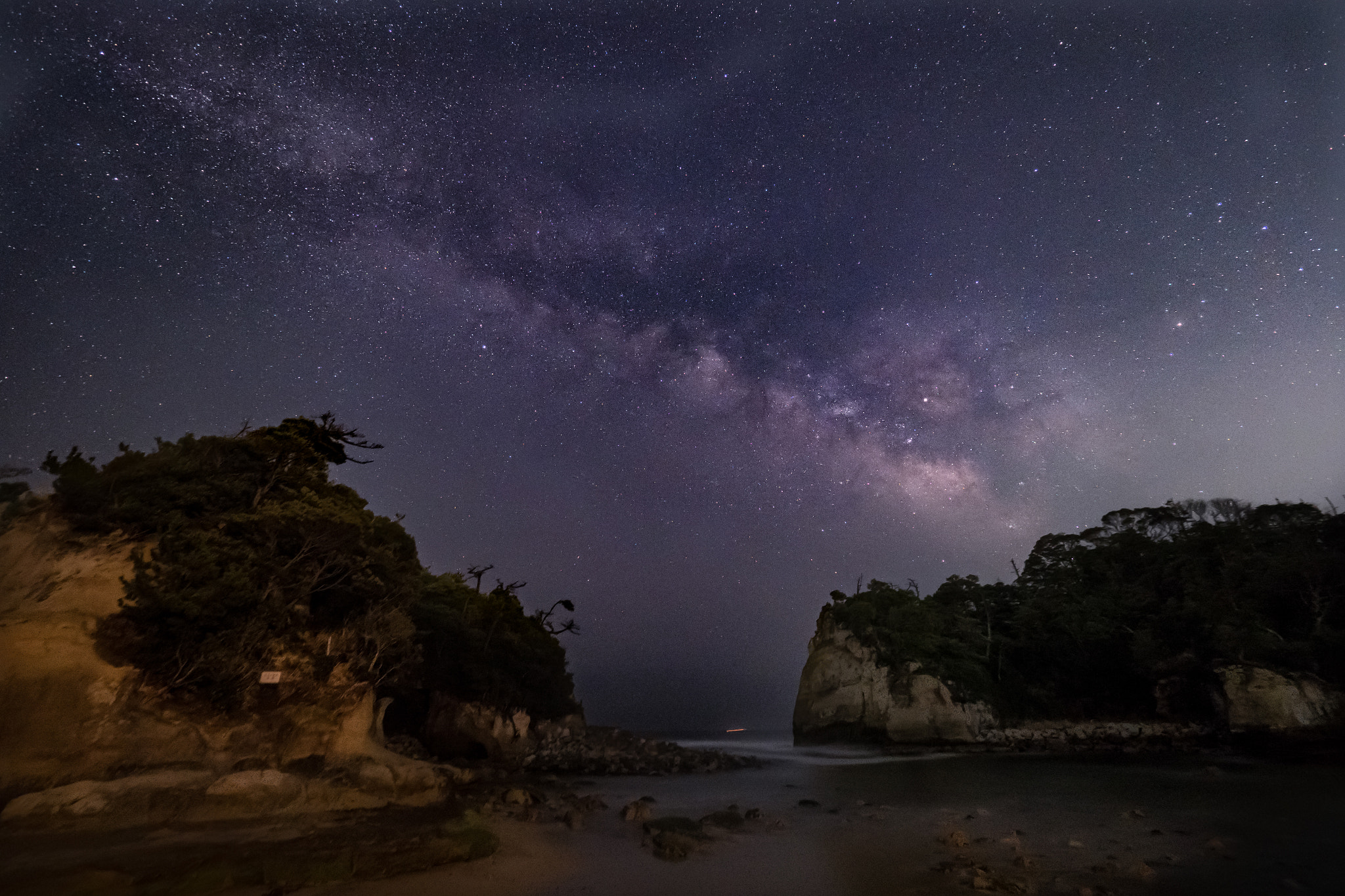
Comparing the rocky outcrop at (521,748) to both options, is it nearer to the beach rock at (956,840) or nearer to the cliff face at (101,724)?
the cliff face at (101,724)

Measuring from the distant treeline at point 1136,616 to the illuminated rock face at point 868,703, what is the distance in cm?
147

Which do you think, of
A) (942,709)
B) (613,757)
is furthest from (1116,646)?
(613,757)

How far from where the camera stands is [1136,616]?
50.8 m

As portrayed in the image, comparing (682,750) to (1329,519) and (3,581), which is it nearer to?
(3,581)

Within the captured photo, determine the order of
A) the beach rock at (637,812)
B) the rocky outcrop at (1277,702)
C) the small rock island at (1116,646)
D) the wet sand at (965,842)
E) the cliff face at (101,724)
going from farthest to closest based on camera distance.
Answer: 1. the small rock island at (1116,646)
2. the rocky outcrop at (1277,702)
3. the beach rock at (637,812)
4. the cliff face at (101,724)
5. the wet sand at (965,842)

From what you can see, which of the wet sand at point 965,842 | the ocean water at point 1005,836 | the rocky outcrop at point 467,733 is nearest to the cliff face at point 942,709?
the ocean water at point 1005,836

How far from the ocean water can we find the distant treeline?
59.0 feet

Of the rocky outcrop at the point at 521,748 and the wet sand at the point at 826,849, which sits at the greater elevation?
the wet sand at the point at 826,849

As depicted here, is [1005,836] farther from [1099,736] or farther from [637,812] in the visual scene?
[1099,736]

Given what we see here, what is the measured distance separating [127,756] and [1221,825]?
29.9m

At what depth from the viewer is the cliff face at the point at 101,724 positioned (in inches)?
577

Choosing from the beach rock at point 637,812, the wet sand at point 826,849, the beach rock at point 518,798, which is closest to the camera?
the wet sand at point 826,849

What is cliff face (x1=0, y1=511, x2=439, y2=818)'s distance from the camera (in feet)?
48.1

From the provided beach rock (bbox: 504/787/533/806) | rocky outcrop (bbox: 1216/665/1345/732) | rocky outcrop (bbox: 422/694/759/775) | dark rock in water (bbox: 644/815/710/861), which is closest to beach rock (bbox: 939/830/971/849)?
dark rock in water (bbox: 644/815/710/861)
